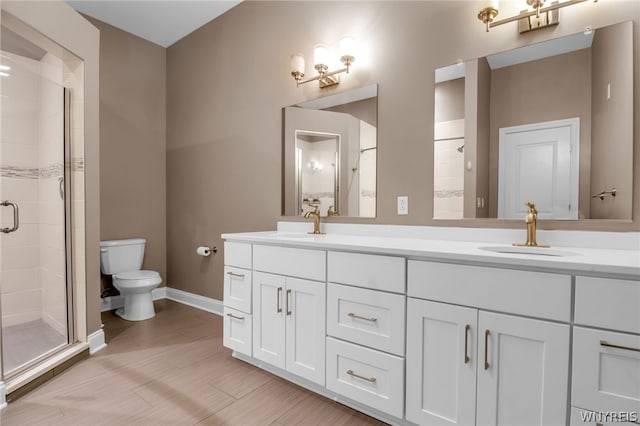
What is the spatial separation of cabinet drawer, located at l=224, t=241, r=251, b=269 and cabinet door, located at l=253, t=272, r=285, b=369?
113mm

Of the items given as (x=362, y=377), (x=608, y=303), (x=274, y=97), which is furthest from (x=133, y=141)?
(x=608, y=303)

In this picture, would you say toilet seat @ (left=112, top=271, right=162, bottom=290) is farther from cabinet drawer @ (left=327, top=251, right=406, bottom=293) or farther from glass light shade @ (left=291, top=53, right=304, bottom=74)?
glass light shade @ (left=291, top=53, right=304, bottom=74)

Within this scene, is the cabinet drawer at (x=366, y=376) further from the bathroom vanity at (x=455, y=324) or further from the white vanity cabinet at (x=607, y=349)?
the white vanity cabinet at (x=607, y=349)

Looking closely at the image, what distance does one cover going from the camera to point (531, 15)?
1497 millimetres

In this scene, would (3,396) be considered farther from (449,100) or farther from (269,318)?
(449,100)

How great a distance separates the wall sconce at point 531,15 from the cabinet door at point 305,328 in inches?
60.1

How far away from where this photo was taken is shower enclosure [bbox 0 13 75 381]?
1891mm

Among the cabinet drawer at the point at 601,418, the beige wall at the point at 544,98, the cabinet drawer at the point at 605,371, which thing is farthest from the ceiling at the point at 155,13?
the cabinet drawer at the point at 601,418

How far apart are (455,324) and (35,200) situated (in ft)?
8.34

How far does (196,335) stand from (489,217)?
2193 mm

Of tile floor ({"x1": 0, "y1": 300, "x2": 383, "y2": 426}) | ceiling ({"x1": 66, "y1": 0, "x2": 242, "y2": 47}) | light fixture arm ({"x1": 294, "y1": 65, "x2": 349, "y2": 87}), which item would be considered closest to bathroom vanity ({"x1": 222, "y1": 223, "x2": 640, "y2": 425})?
tile floor ({"x1": 0, "y1": 300, "x2": 383, "y2": 426})

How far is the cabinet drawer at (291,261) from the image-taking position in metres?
1.65

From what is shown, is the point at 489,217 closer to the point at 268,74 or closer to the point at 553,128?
the point at 553,128

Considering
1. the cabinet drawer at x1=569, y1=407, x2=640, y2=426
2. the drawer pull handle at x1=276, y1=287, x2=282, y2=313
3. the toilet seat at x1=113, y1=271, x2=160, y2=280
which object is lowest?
the cabinet drawer at x1=569, y1=407, x2=640, y2=426
